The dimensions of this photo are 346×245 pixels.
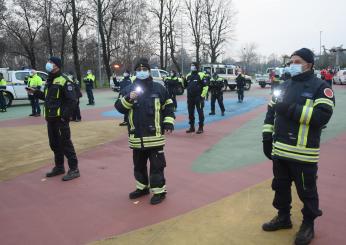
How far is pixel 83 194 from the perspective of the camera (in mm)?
5859

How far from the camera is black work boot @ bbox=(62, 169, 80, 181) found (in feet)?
21.6

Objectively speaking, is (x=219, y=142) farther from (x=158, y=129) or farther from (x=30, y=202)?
(x=30, y=202)

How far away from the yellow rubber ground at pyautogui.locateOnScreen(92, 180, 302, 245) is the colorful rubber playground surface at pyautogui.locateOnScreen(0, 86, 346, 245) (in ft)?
0.04

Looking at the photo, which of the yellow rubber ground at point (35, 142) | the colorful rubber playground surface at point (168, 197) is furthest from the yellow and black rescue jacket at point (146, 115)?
the yellow rubber ground at point (35, 142)

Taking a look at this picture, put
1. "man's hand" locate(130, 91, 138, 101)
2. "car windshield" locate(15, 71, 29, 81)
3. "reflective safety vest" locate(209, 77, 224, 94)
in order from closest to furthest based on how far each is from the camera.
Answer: "man's hand" locate(130, 91, 138, 101) → "reflective safety vest" locate(209, 77, 224, 94) → "car windshield" locate(15, 71, 29, 81)

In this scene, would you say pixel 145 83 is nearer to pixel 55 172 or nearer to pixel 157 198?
pixel 157 198

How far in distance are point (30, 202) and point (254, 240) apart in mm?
3261

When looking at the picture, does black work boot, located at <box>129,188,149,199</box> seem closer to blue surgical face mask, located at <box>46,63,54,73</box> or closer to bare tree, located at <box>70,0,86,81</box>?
blue surgical face mask, located at <box>46,63,54,73</box>

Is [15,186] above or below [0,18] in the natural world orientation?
below

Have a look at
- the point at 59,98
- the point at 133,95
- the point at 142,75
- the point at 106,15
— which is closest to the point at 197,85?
the point at 59,98

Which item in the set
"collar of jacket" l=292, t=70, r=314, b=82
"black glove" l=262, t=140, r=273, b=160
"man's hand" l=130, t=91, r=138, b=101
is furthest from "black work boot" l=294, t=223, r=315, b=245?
"man's hand" l=130, t=91, r=138, b=101

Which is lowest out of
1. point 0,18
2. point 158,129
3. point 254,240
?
point 254,240

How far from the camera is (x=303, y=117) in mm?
3771

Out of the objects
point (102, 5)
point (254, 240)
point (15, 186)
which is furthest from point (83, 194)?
point (102, 5)
